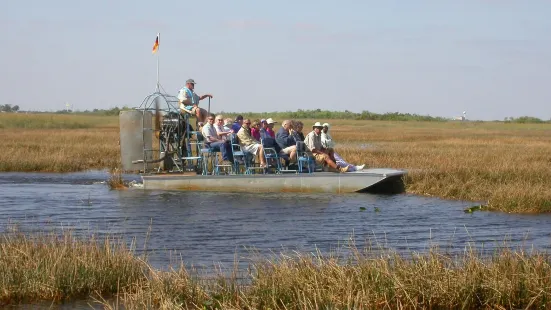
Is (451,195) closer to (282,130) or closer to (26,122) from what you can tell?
(282,130)

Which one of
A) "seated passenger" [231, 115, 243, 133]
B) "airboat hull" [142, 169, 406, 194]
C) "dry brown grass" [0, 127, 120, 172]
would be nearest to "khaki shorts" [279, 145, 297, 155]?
"airboat hull" [142, 169, 406, 194]

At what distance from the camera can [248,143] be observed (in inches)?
824

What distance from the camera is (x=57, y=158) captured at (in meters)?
28.9

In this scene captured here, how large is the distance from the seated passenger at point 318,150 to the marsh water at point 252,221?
1084mm

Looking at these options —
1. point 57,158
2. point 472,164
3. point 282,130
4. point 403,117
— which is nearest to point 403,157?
point 472,164

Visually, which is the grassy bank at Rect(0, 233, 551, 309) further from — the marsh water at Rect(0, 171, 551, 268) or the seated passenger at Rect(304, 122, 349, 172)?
the seated passenger at Rect(304, 122, 349, 172)

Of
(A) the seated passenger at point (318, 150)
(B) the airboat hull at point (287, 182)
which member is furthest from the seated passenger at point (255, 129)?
(B) the airboat hull at point (287, 182)

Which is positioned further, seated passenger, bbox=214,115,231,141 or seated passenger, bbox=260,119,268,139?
seated passenger, bbox=214,115,231,141

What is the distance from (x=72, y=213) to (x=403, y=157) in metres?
14.4

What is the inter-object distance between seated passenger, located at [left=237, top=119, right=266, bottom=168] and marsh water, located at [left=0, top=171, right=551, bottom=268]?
101cm

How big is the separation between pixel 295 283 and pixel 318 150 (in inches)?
472

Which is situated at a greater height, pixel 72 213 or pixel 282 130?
pixel 282 130

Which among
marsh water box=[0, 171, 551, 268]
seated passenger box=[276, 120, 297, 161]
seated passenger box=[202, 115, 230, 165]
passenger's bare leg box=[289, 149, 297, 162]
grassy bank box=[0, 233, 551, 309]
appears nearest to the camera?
grassy bank box=[0, 233, 551, 309]

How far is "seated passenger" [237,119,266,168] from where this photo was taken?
20781 millimetres
